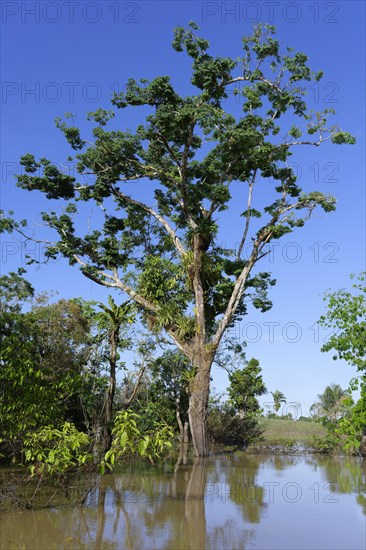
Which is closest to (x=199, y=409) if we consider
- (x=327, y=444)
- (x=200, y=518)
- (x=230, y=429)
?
(x=327, y=444)

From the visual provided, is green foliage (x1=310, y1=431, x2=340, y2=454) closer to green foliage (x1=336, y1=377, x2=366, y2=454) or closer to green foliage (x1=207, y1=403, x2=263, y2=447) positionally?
green foliage (x1=336, y1=377, x2=366, y2=454)

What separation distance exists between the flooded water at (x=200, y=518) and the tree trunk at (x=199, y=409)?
17.8ft

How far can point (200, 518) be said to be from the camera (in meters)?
7.00

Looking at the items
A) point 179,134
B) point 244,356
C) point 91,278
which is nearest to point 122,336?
point 91,278

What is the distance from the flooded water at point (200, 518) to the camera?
5.73 metres

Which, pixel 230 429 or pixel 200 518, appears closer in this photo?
pixel 200 518

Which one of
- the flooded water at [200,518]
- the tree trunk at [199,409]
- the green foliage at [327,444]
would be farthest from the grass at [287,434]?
the flooded water at [200,518]

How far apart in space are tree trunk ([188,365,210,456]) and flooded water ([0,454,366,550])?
5.43m

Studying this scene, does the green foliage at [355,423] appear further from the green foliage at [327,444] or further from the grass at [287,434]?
the grass at [287,434]

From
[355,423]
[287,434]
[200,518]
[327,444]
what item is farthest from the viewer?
[287,434]

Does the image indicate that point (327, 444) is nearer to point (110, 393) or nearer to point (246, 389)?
point (246, 389)

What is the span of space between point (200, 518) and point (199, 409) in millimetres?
10227

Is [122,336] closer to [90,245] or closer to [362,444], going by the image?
[90,245]

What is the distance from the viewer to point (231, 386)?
28.2 m
